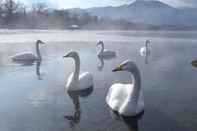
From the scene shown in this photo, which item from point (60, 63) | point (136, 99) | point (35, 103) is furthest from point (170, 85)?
point (60, 63)

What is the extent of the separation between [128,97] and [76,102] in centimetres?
172

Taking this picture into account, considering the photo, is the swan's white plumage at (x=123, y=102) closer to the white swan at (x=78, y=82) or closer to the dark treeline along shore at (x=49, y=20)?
the white swan at (x=78, y=82)

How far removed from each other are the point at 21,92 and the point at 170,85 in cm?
478

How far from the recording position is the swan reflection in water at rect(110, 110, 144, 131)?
829cm

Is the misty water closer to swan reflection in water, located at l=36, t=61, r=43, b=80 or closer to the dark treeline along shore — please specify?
swan reflection in water, located at l=36, t=61, r=43, b=80

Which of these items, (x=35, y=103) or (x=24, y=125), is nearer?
(x=24, y=125)

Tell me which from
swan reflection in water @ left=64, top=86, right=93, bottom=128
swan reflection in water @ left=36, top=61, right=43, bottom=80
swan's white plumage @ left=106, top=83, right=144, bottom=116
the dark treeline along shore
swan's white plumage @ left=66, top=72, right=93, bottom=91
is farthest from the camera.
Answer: the dark treeline along shore

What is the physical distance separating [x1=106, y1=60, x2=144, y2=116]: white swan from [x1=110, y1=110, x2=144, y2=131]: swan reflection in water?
77 millimetres

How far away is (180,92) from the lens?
11.3 m

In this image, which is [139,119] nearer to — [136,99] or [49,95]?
[136,99]

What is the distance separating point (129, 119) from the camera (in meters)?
8.80

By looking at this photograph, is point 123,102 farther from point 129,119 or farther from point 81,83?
point 81,83

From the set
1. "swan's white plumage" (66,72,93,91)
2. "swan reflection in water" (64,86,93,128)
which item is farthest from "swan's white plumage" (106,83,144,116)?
"swan's white plumage" (66,72,93,91)

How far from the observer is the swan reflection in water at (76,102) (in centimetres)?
853
